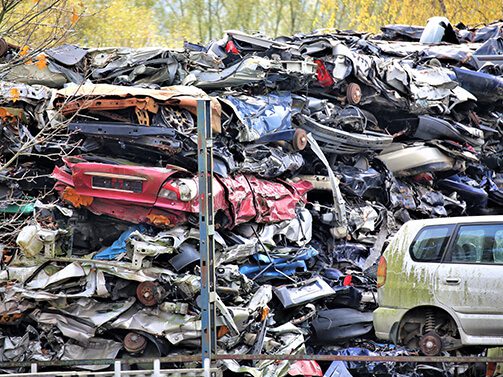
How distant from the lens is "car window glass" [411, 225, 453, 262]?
11.9 m

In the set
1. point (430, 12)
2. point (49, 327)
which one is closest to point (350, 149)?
point (49, 327)

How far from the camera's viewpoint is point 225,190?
13.2m

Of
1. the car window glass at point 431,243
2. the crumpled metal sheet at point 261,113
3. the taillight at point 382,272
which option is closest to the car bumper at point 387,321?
the taillight at point 382,272

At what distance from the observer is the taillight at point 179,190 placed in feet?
40.7

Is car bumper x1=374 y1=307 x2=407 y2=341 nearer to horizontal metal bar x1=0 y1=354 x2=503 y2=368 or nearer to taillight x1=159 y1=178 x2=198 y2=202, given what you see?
horizontal metal bar x1=0 y1=354 x2=503 y2=368

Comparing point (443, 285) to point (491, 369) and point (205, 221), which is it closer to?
point (491, 369)

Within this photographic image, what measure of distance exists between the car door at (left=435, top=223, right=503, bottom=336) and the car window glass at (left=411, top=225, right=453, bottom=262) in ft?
0.37

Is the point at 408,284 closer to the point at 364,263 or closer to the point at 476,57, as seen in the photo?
the point at 364,263

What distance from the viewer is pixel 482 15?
35719 millimetres

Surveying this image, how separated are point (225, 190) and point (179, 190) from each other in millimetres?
979

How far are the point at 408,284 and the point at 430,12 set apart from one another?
25.7m

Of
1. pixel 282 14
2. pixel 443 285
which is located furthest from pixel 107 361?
pixel 282 14

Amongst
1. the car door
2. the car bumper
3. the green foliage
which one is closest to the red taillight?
the car door

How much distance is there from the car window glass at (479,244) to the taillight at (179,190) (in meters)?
3.49
